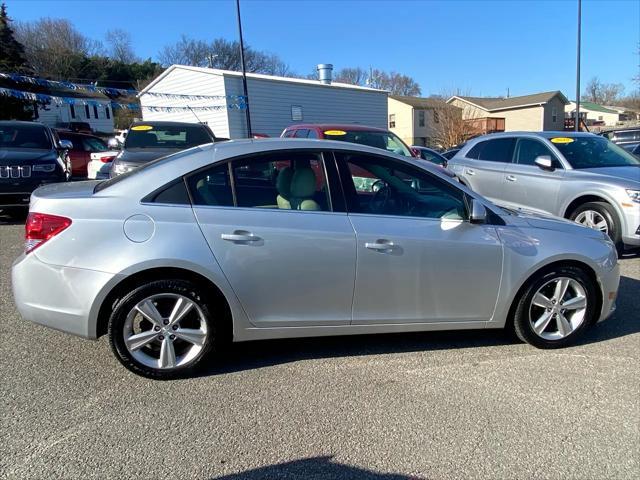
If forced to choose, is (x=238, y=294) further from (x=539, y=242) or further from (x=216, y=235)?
(x=539, y=242)

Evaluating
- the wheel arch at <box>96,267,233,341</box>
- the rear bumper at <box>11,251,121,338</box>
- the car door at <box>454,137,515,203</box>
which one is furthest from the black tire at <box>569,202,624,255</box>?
the rear bumper at <box>11,251,121,338</box>

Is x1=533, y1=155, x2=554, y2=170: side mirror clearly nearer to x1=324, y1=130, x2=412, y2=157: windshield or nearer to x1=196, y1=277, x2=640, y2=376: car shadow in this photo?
x1=324, y1=130, x2=412, y2=157: windshield

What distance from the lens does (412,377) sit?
3.15 m

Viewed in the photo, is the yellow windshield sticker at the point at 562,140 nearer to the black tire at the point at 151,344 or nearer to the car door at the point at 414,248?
the car door at the point at 414,248

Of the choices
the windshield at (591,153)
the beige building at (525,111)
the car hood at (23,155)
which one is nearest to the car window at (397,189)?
the windshield at (591,153)

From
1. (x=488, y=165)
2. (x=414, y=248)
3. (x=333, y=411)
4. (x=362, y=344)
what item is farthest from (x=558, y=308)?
(x=488, y=165)

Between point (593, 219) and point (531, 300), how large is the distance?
352cm

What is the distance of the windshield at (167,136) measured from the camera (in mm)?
8812

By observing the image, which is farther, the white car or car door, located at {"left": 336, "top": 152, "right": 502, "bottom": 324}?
the white car

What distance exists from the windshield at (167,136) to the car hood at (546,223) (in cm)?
A: 681

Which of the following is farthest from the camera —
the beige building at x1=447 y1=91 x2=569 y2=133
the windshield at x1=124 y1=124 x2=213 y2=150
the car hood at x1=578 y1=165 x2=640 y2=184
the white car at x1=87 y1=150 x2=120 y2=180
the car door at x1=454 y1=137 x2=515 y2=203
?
the beige building at x1=447 y1=91 x2=569 y2=133

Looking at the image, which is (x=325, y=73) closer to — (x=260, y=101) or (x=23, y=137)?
(x=260, y=101)

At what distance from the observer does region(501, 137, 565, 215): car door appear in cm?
657

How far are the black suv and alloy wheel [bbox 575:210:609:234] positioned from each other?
8.63 metres
